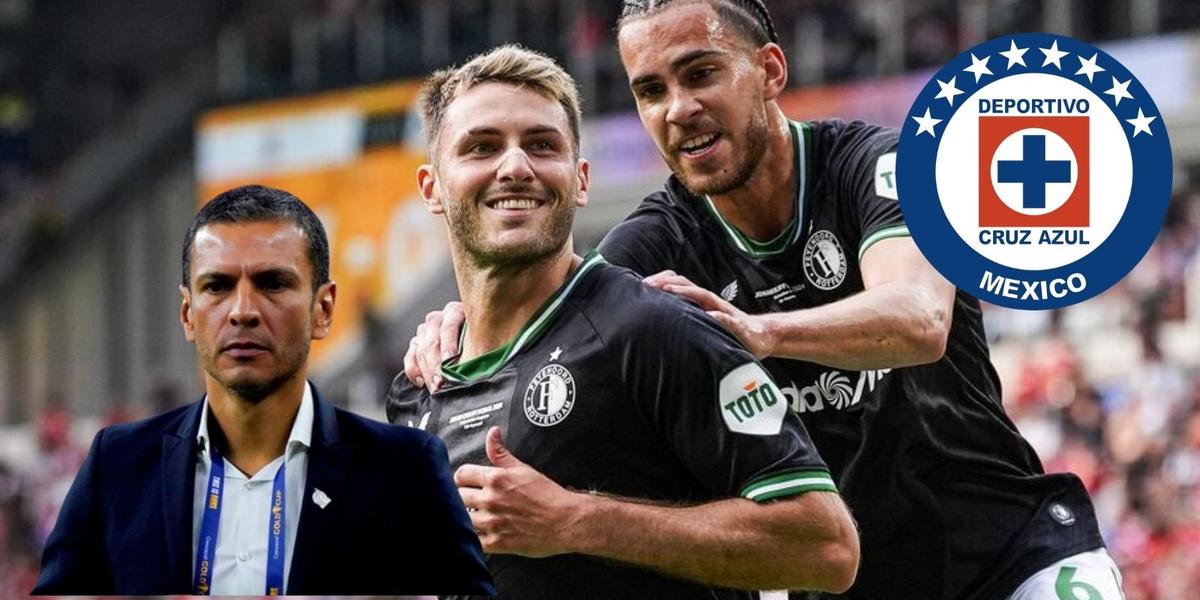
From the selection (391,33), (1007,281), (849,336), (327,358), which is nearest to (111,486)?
(849,336)

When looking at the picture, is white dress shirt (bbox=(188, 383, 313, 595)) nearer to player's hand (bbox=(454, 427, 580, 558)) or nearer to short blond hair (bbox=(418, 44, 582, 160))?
player's hand (bbox=(454, 427, 580, 558))

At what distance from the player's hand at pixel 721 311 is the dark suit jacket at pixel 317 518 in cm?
73

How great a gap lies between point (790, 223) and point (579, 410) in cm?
148

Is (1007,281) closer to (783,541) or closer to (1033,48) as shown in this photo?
(1033,48)

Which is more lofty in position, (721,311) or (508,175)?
(508,175)

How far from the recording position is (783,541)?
13.0 feet

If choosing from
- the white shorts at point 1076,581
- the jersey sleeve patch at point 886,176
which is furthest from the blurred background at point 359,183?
the jersey sleeve patch at point 886,176

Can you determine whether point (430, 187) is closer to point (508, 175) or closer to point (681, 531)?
point (508, 175)

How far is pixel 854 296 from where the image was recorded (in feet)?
16.7

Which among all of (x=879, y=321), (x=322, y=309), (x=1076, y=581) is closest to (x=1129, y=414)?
(x=1076, y=581)

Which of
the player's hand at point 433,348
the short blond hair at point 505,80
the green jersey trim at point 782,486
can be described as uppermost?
the short blond hair at point 505,80

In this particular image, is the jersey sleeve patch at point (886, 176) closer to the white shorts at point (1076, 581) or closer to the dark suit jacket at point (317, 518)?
the white shorts at point (1076, 581)

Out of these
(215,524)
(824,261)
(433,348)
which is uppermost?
(824,261)

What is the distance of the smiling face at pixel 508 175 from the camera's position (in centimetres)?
413
